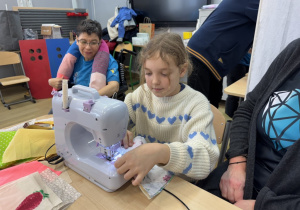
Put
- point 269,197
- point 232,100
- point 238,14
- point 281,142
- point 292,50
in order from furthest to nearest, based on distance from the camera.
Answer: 1. point 232,100
2. point 238,14
3. point 292,50
4. point 281,142
5. point 269,197

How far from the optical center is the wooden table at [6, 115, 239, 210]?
0.62 metres

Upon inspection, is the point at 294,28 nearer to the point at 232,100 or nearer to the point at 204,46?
the point at 204,46

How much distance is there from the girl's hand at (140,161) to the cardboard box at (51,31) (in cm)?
391

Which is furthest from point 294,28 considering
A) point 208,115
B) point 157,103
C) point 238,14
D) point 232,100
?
point 232,100

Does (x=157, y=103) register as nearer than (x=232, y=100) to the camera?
Yes

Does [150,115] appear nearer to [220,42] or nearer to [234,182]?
[234,182]

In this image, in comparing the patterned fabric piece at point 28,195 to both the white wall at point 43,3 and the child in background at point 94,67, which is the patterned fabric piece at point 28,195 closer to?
the child in background at point 94,67

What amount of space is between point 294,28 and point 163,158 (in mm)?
977

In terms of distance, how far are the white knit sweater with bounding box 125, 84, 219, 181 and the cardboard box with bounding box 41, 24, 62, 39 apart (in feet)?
11.5

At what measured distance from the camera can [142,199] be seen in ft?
2.15

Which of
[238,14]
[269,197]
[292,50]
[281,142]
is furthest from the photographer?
[238,14]

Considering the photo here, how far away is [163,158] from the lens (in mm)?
688

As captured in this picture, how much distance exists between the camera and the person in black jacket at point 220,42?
1504 millimetres

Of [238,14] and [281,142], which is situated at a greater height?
[238,14]
